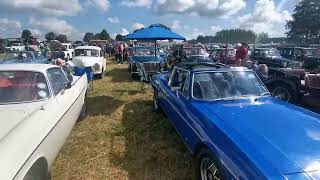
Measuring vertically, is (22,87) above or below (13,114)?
above

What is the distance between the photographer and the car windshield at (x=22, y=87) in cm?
430

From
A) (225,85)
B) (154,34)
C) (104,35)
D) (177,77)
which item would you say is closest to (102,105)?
(154,34)

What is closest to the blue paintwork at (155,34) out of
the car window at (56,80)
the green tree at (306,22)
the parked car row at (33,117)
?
the parked car row at (33,117)

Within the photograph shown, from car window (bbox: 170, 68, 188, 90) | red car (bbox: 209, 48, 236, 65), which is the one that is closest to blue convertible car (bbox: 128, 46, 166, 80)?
red car (bbox: 209, 48, 236, 65)

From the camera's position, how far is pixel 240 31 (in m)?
77.2

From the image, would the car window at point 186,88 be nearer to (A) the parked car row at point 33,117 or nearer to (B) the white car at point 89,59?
(A) the parked car row at point 33,117

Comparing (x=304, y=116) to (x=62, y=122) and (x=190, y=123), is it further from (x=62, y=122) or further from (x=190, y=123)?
(x=62, y=122)

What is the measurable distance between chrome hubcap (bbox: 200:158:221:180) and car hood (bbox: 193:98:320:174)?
17.4 inches

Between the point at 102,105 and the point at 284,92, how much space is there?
543 cm

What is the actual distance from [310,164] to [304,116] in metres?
1.48

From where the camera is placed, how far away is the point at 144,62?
13508 millimetres

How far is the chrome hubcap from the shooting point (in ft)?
11.0

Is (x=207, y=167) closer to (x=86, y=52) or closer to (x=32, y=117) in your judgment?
(x=32, y=117)

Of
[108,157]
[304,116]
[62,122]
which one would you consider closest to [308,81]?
[304,116]
